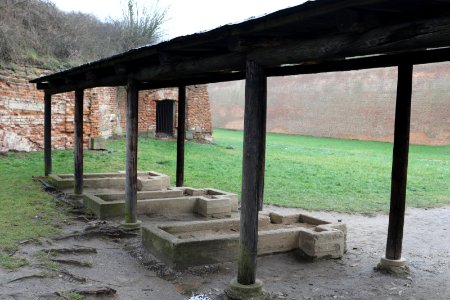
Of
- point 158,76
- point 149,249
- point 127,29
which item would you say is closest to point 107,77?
point 158,76

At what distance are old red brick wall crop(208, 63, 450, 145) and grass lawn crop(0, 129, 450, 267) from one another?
5.55 metres

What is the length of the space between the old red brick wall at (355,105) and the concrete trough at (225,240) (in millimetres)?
21409

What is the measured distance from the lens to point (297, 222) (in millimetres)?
7426

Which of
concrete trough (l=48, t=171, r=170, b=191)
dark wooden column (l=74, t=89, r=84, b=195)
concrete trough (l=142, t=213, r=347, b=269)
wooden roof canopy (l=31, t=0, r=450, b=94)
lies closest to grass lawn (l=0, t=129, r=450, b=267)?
concrete trough (l=48, t=171, r=170, b=191)

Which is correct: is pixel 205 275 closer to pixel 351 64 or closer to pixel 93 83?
pixel 351 64

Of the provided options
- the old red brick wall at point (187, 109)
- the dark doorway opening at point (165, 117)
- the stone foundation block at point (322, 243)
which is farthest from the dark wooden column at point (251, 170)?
the dark doorway opening at point (165, 117)

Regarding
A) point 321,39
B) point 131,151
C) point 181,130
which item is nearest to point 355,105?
point 181,130

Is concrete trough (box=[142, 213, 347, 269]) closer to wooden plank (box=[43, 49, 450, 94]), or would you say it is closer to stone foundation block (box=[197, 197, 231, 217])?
stone foundation block (box=[197, 197, 231, 217])

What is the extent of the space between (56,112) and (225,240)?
37.4ft

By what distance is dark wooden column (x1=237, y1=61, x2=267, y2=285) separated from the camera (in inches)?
181

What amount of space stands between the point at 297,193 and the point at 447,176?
656cm

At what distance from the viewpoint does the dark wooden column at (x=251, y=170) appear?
15.1ft

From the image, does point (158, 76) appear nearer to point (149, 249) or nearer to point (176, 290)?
point (149, 249)

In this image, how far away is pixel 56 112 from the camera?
15438mm
